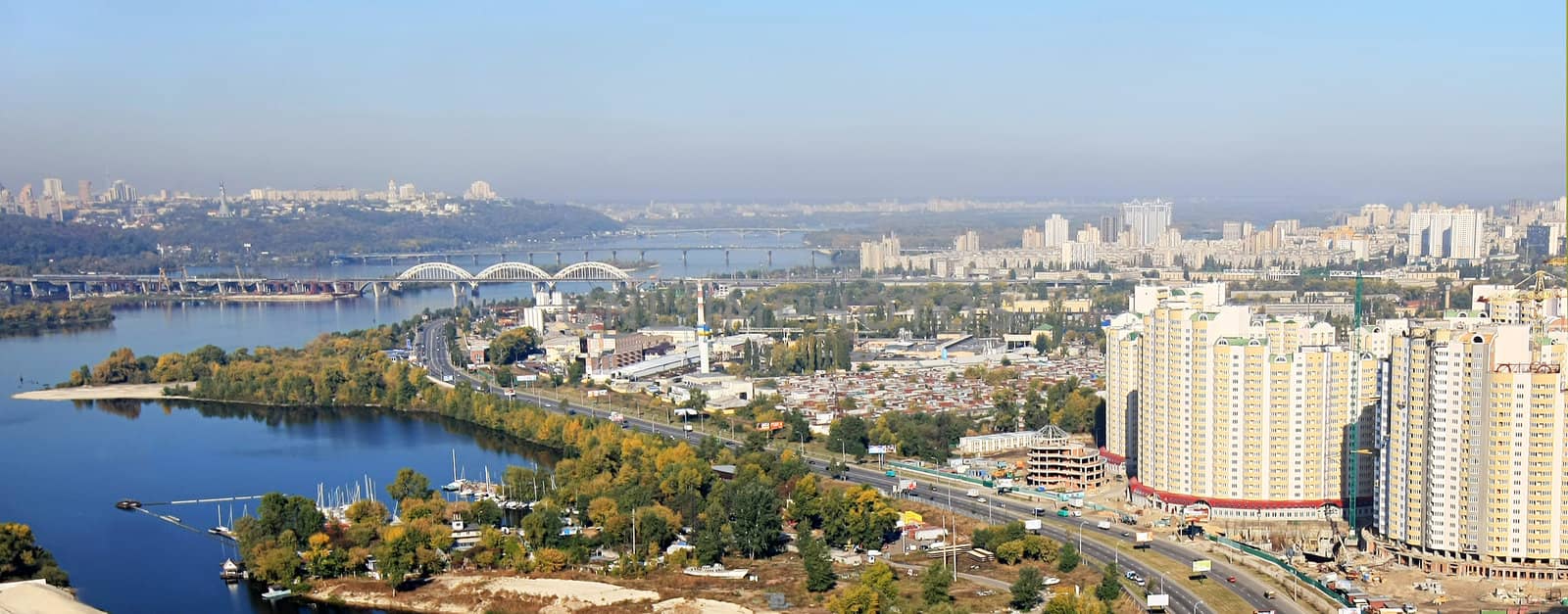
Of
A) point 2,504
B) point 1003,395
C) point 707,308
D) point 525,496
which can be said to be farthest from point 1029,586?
point 707,308

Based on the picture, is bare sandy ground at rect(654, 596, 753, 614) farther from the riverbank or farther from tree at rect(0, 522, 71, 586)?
tree at rect(0, 522, 71, 586)

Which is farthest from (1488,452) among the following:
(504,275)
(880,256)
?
A: (504,275)

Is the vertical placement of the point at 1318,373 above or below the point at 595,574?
above

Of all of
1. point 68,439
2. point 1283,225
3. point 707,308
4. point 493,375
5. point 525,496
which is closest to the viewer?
point 525,496

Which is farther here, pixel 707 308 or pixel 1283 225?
pixel 1283 225

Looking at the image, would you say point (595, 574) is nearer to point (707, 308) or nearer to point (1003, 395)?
point (1003, 395)

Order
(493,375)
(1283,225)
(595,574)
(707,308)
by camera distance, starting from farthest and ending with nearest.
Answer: (1283,225)
(707,308)
(493,375)
(595,574)
